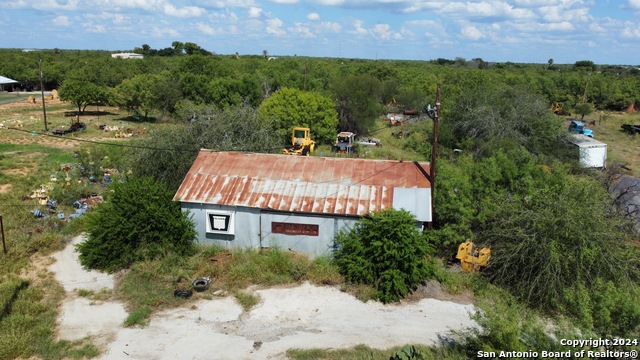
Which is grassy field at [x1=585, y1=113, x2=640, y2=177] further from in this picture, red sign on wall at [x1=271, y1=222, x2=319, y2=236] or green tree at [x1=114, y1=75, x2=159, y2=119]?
green tree at [x1=114, y1=75, x2=159, y2=119]

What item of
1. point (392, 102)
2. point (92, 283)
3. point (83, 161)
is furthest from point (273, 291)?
point (392, 102)

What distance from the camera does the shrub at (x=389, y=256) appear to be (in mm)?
13188

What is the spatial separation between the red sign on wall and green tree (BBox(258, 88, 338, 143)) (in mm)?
16824

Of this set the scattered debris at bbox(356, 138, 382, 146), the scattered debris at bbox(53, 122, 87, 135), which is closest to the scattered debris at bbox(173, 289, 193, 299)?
the scattered debris at bbox(356, 138, 382, 146)

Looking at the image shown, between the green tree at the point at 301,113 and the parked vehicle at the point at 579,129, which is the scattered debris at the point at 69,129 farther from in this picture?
the parked vehicle at the point at 579,129

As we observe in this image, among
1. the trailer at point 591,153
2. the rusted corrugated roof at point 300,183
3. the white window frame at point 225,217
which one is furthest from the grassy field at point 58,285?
the trailer at point 591,153

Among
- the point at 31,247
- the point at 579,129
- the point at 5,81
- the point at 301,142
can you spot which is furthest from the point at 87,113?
the point at 579,129

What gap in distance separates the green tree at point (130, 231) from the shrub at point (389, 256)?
5.90m

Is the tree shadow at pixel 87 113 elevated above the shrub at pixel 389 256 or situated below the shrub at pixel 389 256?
above

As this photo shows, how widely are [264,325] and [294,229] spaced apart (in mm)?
3975

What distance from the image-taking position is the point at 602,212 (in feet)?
44.8

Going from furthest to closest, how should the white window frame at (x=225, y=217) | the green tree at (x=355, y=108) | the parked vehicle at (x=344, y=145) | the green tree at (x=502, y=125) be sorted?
the green tree at (x=355, y=108)
the parked vehicle at (x=344, y=145)
the green tree at (x=502, y=125)
the white window frame at (x=225, y=217)

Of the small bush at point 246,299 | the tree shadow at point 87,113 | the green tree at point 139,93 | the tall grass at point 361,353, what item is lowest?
the tall grass at point 361,353

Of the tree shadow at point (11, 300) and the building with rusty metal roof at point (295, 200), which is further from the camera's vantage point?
the building with rusty metal roof at point (295, 200)
